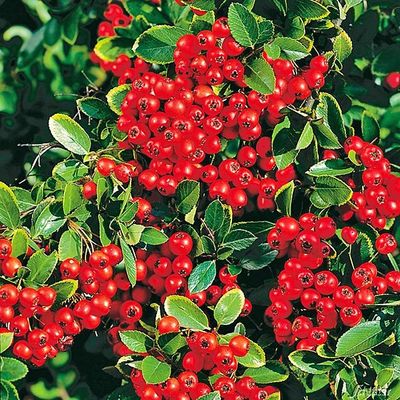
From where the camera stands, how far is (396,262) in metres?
2.37

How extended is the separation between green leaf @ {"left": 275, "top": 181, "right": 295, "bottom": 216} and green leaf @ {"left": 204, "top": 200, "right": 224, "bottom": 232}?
0.15 meters

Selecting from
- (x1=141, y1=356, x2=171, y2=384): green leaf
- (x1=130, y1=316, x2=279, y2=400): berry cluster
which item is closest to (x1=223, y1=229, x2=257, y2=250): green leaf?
(x1=130, y1=316, x2=279, y2=400): berry cluster

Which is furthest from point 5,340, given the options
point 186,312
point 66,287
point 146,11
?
point 146,11

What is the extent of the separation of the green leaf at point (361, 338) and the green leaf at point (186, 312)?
1.10 ft

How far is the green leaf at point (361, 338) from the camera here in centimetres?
215

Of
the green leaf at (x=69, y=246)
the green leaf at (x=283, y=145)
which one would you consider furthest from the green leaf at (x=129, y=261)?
the green leaf at (x=283, y=145)

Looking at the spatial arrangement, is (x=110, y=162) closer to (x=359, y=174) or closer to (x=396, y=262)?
(x=359, y=174)

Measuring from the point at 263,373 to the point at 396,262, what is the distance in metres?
0.48

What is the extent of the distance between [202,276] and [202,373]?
0.24 meters

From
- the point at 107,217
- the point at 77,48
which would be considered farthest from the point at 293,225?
the point at 77,48

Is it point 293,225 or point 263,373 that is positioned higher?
point 293,225

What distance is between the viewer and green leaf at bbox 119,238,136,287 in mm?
2133

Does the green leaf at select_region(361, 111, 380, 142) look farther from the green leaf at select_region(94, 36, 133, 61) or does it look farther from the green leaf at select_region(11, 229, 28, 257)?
the green leaf at select_region(11, 229, 28, 257)

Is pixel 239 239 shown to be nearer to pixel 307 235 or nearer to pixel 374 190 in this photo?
pixel 307 235
